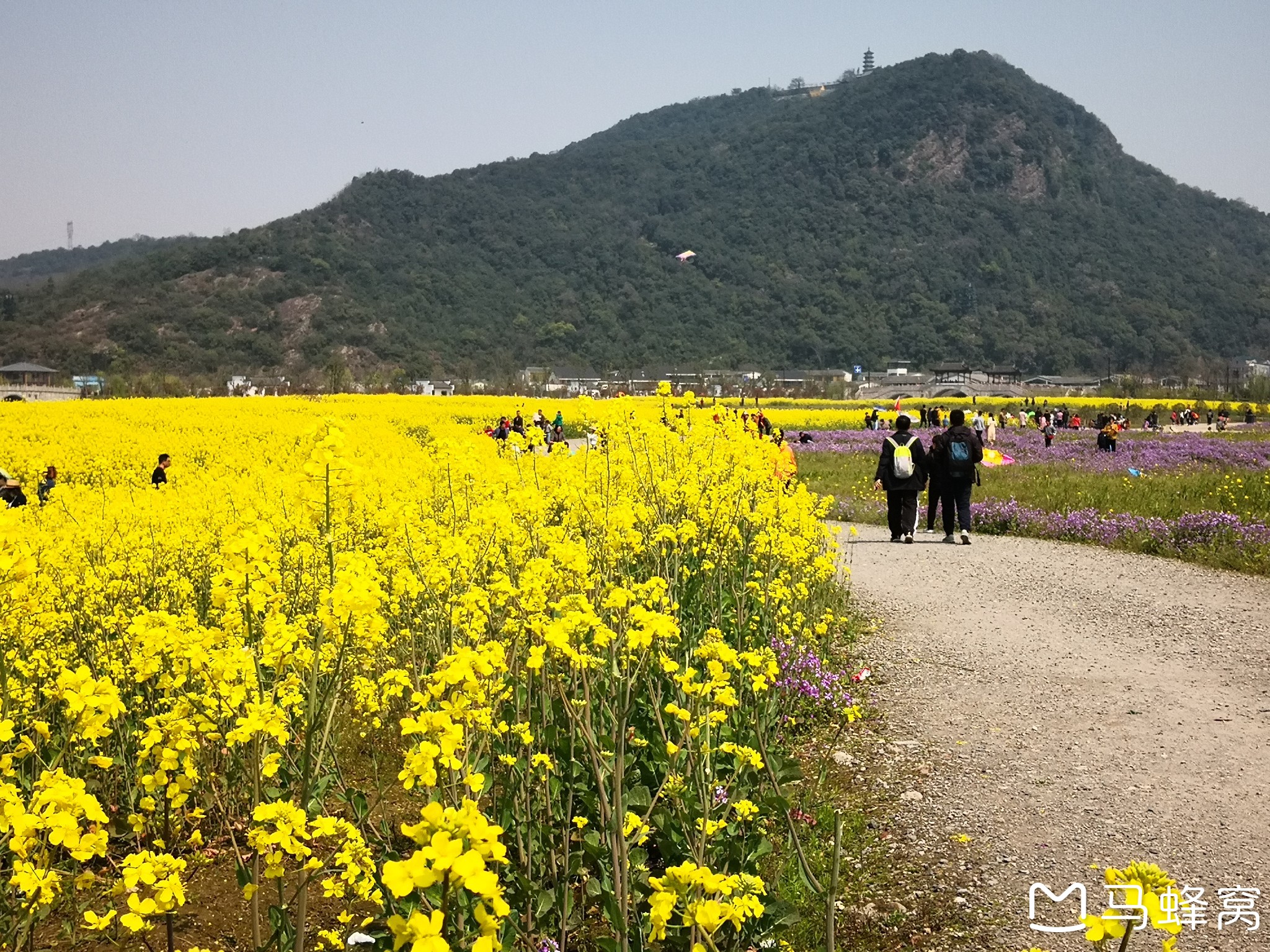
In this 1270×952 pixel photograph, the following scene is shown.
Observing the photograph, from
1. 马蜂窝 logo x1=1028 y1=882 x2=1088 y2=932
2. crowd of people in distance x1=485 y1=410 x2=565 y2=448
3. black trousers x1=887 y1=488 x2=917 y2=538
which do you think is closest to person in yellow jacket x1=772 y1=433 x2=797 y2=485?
black trousers x1=887 y1=488 x2=917 y2=538

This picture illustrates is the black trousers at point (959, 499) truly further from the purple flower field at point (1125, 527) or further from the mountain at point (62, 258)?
the mountain at point (62, 258)

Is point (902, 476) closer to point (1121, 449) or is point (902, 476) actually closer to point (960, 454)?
point (960, 454)

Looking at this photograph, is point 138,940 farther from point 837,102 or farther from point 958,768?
point 837,102

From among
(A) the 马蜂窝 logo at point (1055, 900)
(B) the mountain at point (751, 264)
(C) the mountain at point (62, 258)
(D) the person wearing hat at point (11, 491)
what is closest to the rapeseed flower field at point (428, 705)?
(A) the 马蜂窝 logo at point (1055, 900)

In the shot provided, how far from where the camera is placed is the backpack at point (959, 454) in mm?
11898

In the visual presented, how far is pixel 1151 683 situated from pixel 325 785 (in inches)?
209

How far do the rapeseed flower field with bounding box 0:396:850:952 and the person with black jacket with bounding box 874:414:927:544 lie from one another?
5.23 metres

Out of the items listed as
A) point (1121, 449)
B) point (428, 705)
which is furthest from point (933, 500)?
point (1121, 449)

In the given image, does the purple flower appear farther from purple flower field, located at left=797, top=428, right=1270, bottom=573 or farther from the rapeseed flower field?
purple flower field, located at left=797, top=428, right=1270, bottom=573

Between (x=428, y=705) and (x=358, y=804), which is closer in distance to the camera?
(x=358, y=804)

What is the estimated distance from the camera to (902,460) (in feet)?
39.1

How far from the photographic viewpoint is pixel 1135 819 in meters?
4.12

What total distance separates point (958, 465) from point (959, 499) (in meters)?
0.61

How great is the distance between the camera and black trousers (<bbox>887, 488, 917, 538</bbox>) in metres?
12.4
